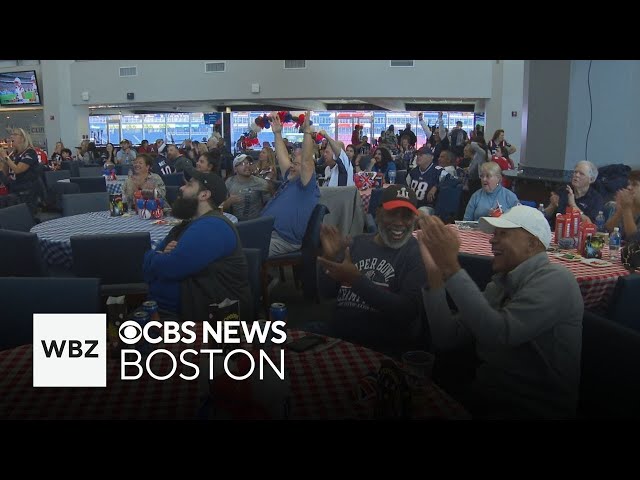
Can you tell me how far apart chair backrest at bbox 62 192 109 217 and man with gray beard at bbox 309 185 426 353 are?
9.93 feet

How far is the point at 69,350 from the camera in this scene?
173 cm

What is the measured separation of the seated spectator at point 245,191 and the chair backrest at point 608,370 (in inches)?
133

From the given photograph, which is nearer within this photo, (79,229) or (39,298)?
(39,298)

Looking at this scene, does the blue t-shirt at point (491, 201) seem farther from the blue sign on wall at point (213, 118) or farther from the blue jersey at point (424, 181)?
the blue sign on wall at point (213, 118)

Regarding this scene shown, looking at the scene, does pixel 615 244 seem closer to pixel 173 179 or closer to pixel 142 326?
pixel 142 326

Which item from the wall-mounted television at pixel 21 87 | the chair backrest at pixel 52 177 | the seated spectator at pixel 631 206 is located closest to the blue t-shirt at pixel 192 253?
the seated spectator at pixel 631 206

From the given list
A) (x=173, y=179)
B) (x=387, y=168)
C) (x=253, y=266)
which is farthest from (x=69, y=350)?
(x=387, y=168)

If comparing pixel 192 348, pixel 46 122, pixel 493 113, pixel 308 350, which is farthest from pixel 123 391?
pixel 46 122

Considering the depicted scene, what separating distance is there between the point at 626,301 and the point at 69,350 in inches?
72.5

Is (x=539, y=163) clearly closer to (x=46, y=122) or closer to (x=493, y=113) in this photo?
Answer: (x=493, y=113)

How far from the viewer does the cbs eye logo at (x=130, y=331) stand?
5.67 feet

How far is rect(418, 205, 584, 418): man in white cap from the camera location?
158 cm

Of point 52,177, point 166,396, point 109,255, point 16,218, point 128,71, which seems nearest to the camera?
point 166,396
